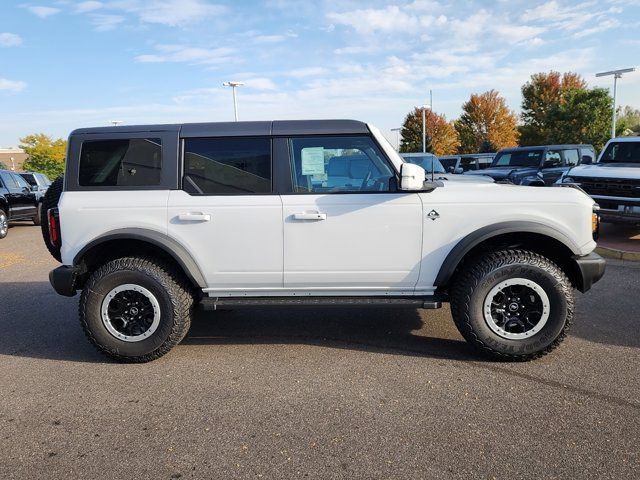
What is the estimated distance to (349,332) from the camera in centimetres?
470

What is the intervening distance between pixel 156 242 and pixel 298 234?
113 cm

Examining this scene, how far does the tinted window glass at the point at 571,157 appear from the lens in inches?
535

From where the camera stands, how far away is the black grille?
8094mm

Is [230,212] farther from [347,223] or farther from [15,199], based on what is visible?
[15,199]

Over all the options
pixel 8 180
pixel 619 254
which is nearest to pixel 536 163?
pixel 619 254

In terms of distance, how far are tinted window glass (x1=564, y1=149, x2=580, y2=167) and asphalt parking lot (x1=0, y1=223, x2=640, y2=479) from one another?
978cm

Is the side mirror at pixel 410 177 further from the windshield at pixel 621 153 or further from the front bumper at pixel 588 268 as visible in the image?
the windshield at pixel 621 153

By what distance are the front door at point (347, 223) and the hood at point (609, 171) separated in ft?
20.1

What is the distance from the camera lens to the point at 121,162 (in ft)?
13.4

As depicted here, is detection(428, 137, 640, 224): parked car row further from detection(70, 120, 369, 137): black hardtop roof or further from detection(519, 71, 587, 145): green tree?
detection(519, 71, 587, 145): green tree

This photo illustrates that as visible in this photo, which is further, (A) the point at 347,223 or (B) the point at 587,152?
(B) the point at 587,152

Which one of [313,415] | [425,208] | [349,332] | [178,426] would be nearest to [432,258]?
[425,208]

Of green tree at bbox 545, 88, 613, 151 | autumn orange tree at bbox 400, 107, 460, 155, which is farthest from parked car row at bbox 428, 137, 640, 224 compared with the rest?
autumn orange tree at bbox 400, 107, 460, 155

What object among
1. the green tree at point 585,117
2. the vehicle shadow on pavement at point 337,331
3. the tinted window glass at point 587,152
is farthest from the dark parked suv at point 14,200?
the green tree at point 585,117
